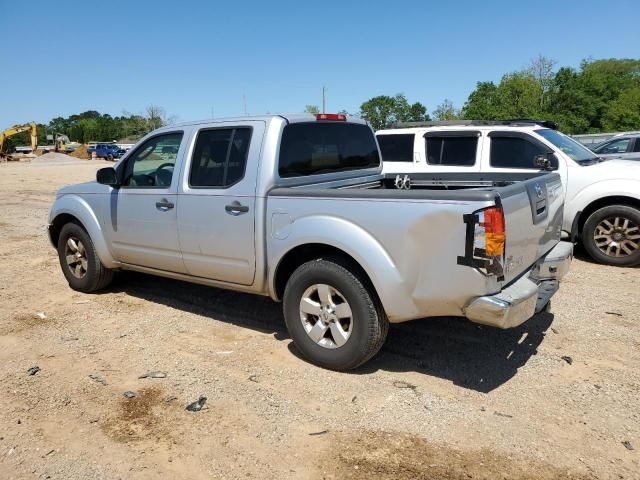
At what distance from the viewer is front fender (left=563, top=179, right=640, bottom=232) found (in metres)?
6.72

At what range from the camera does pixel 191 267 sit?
4746 millimetres

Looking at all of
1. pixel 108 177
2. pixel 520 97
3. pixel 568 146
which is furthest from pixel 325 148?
pixel 520 97

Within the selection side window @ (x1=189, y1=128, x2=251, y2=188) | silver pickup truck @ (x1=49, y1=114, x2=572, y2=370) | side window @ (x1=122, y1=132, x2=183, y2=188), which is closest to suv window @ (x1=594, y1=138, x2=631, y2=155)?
silver pickup truck @ (x1=49, y1=114, x2=572, y2=370)

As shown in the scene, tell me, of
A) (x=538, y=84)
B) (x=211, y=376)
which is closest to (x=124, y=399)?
(x=211, y=376)

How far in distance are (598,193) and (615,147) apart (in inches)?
233

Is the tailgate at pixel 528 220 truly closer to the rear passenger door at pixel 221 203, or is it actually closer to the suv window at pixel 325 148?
the suv window at pixel 325 148

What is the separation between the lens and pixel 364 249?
140 inches

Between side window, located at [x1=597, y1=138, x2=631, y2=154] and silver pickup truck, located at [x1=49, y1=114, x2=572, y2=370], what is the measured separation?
8.50 metres

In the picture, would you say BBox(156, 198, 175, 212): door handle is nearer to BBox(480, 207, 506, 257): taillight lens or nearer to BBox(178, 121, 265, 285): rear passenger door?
BBox(178, 121, 265, 285): rear passenger door

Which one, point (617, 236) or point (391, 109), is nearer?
point (617, 236)

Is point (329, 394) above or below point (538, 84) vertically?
below

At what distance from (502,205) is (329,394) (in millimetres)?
1687

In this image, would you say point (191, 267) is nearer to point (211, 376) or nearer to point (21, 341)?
point (211, 376)

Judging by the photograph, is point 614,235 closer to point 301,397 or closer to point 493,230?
point 493,230
